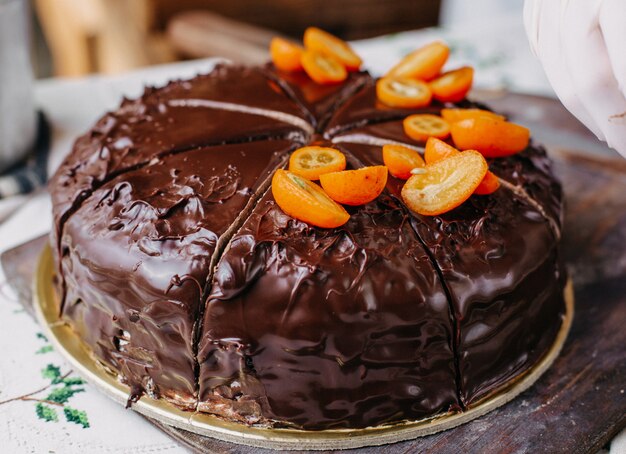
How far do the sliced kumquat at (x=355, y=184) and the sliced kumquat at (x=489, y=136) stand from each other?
0.37 meters

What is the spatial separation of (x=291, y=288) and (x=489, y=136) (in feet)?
2.65

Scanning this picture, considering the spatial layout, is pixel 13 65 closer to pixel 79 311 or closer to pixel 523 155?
pixel 79 311

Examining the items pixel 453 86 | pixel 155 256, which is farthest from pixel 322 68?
pixel 155 256

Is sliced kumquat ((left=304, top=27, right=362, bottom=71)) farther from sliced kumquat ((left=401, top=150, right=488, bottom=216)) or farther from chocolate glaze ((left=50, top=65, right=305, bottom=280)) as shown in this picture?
sliced kumquat ((left=401, top=150, right=488, bottom=216))

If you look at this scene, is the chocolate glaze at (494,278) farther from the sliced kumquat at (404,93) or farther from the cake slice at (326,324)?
the sliced kumquat at (404,93)

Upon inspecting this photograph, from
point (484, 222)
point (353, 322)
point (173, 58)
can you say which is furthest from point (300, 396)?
point (173, 58)

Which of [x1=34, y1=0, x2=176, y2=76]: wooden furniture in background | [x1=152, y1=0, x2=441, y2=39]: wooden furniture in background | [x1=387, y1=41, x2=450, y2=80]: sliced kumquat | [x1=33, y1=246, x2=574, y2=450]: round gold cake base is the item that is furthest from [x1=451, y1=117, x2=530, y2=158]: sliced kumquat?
[x1=152, y1=0, x2=441, y2=39]: wooden furniture in background

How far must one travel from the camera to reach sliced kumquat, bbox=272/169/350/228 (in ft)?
5.97

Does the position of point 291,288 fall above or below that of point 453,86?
below

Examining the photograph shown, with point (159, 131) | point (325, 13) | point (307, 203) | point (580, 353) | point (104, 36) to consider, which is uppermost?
point (307, 203)

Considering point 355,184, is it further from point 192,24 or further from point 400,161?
point 192,24

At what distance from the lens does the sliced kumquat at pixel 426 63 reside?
102 inches

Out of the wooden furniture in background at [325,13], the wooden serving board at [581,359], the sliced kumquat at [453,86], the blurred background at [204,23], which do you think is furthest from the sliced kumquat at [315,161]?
the wooden furniture in background at [325,13]

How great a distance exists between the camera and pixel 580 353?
7.36 ft
